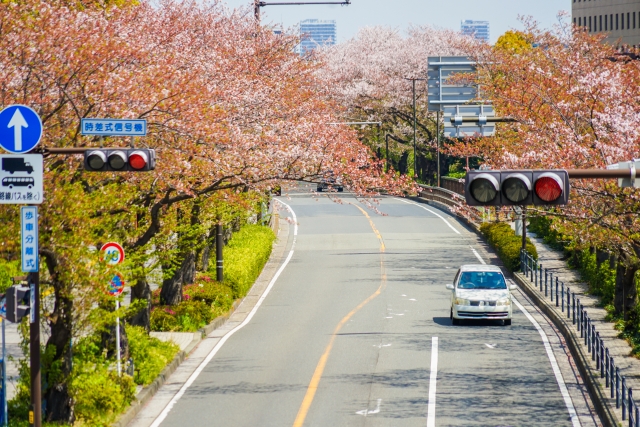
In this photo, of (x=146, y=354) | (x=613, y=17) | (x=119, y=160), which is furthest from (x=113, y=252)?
(x=613, y=17)

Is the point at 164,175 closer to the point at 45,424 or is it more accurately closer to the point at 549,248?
the point at 45,424

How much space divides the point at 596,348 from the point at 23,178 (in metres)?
13.5

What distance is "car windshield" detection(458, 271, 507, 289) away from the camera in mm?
29859

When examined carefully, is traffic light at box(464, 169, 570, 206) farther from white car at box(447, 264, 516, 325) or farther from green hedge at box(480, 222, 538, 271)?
green hedge at box(480, 222, 538, 271)

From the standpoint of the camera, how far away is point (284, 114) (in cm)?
2964

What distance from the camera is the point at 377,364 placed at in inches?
928

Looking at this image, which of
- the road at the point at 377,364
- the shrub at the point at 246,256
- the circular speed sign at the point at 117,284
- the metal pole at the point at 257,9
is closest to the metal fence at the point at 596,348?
the road at the point at 377,364

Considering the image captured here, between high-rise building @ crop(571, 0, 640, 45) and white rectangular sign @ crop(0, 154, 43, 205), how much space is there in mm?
126990

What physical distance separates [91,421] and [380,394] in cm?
586

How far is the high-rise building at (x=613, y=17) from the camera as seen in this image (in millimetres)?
137500

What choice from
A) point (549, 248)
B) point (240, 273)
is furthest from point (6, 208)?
point (549, 248)

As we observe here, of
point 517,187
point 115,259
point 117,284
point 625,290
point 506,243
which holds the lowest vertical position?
point 625,290

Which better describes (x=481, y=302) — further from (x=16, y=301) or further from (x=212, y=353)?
(x=16, y=301)

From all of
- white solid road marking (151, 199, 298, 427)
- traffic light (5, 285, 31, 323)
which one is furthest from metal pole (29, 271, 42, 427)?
white solid road marking (151, 199, 298, 427)
